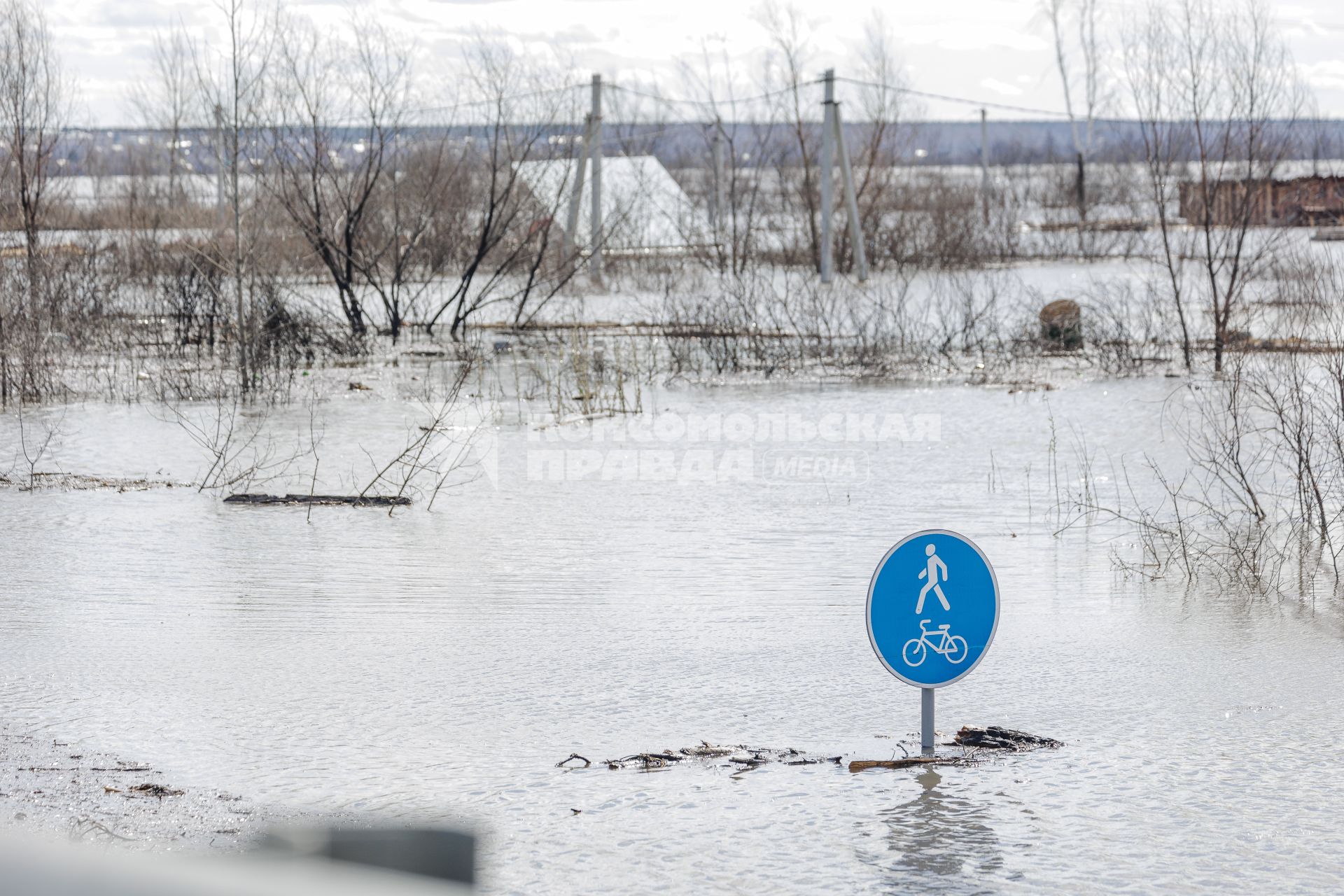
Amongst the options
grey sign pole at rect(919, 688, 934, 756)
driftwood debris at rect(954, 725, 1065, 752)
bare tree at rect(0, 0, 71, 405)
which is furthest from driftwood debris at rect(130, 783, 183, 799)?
bare tree at rect(0, 0, 71, 405)

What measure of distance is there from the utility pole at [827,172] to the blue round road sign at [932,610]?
92.6 ft

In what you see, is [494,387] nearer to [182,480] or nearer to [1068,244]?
[182,480]

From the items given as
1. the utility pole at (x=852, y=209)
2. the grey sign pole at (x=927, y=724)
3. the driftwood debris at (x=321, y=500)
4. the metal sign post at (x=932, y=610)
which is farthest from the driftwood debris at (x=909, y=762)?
the utility pole at (x=852, y=209)

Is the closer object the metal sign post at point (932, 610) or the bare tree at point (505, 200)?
the metal sign post at point (932, 610)

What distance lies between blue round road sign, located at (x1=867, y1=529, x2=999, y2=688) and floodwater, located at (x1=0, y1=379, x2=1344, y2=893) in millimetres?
376

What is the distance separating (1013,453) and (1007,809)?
26.2 ft

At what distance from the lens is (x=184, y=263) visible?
2144cm

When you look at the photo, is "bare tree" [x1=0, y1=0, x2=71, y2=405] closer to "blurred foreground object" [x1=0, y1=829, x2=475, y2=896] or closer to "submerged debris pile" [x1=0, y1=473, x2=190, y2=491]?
"submerged debris pile" [x1=0, y1=473, x2=190, y2=491]

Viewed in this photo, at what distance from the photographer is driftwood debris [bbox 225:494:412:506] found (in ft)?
32.9

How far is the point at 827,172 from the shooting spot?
33625 millimetres

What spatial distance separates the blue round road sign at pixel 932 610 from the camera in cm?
457

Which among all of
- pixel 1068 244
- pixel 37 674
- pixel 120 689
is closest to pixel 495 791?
pixel 120 689

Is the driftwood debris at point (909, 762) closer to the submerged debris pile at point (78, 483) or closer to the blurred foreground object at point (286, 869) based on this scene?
the blurred foreground object at point (286, 869)

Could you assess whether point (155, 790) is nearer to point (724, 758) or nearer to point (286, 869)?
point (724, 758)
